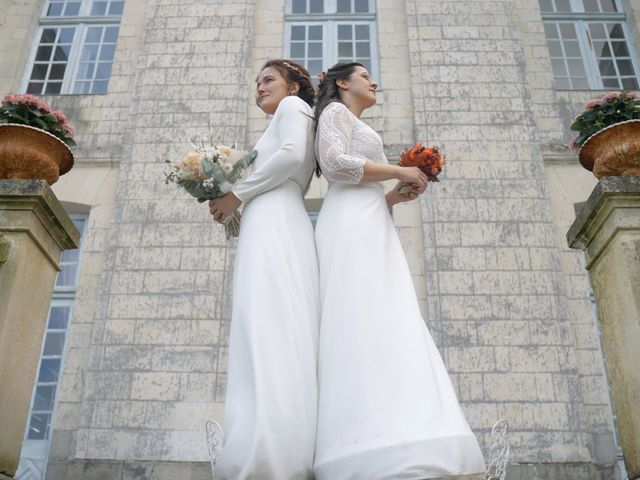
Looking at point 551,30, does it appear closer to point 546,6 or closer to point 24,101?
point 546,6

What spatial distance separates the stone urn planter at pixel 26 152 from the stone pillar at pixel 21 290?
28 cm

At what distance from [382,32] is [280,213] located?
736 centimetres

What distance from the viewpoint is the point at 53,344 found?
7.68 meters

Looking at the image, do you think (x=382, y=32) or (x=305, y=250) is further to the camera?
(x=382, y=32)

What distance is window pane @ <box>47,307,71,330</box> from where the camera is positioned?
780cm

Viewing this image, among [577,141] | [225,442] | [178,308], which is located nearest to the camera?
[225,442]

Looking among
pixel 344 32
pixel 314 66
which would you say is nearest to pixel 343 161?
pixel 314 66

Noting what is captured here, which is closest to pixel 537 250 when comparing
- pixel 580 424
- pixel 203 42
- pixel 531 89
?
pixel 580 424

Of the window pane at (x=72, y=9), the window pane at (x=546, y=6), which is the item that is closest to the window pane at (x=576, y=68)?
the window pane at (x=546, y=6)

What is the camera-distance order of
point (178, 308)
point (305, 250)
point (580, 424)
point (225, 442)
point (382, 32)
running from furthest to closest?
point (382, 32) < point (178, 308) < point (580, 424) < point (305, 250) < point (225, 442)

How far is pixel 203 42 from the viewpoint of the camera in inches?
363

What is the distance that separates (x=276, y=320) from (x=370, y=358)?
15.5 inches

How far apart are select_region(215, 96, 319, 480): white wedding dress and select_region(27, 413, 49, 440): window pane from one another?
17.7ft

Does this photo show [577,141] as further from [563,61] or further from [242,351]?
[563,61]
